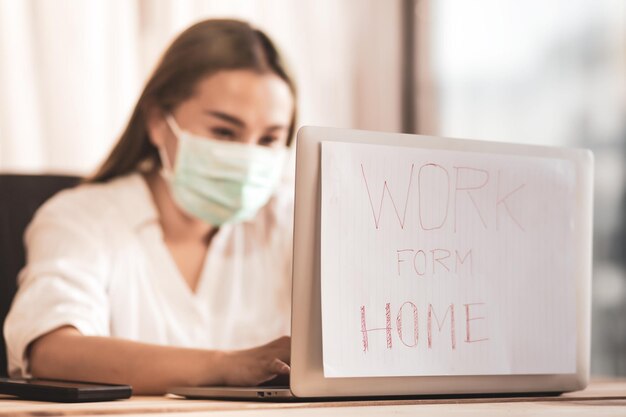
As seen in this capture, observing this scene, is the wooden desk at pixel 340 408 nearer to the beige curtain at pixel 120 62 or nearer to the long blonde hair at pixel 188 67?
the long blonde hair at pixel 188 67

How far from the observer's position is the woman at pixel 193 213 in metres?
1.34

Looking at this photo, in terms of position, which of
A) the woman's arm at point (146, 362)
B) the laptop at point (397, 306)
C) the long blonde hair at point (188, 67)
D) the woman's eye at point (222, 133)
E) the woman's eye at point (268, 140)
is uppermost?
Result: the long blonde hair at point (188, 67)

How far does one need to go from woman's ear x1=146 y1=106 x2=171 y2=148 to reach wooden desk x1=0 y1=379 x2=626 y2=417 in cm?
74

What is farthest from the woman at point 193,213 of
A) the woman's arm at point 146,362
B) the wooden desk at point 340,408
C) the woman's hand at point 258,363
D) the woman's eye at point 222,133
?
the wooden desk at point 340,408

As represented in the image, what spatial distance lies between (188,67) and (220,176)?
0.66 feet

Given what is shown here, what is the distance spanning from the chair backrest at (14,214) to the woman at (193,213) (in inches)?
1.9

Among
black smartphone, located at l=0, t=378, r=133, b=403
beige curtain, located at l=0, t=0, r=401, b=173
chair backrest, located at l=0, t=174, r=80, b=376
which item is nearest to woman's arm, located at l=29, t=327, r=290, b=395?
black smartphone, located at l=0, t=378, r=133, b=403

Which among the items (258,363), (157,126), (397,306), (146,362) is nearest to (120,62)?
(157,126)

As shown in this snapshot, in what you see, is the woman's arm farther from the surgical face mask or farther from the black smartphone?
the surgical face mask

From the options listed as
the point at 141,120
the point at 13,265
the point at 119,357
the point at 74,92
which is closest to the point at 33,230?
the point at 13,265

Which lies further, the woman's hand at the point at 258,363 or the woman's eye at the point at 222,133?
the woman's eye at the point at 222,133

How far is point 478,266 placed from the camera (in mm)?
786

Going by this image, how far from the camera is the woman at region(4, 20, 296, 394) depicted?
134 cm

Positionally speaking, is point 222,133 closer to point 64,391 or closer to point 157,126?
point 157,126
